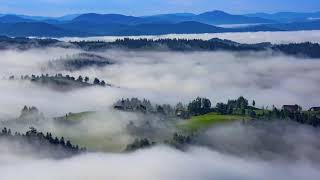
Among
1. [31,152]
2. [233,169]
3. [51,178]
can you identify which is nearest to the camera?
[51,178]

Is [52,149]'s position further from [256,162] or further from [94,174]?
[256,162]

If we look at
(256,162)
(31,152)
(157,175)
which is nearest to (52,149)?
(31,152)

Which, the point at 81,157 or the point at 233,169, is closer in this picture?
the point at 233,169

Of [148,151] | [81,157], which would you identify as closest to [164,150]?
[148,151]

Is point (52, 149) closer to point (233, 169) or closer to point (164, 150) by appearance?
point (164, 150)

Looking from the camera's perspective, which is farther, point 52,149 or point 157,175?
point 52,149

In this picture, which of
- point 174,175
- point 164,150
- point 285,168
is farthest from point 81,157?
point 285,168

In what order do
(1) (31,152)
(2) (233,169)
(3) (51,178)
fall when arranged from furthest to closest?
(1) (31,152) < (2) (233,169) < (3) (51,178)
